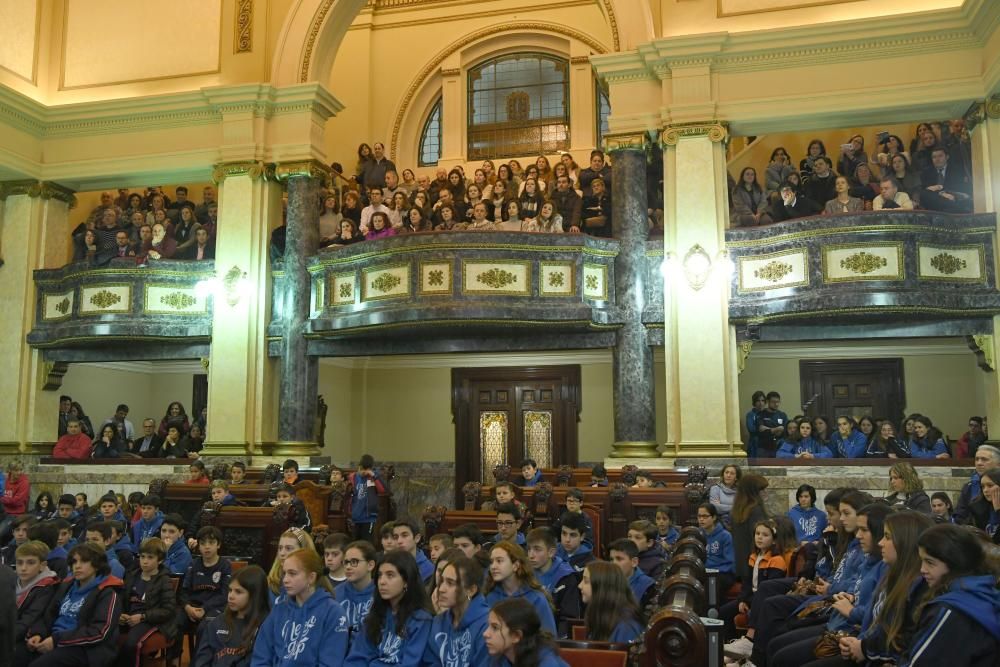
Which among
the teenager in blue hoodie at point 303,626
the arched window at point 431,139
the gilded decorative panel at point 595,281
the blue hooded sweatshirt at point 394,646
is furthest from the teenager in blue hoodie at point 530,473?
the arched window at point 431,139

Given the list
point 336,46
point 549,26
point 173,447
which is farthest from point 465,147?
point 173,447

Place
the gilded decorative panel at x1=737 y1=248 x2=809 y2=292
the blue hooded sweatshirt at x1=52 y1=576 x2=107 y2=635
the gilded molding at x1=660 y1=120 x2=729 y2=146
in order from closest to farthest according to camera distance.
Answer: the blue hooded sweatshirt at x1=52 y1=576 x2=107 y2=635 → the gilded decorative panel at x1=737 y1=248 x2=809 y2=292 → the gilded molding at x1=660 y1=120 x2=729 y2=146

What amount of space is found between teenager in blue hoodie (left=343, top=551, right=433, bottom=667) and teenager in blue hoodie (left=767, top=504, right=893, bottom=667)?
2163mm

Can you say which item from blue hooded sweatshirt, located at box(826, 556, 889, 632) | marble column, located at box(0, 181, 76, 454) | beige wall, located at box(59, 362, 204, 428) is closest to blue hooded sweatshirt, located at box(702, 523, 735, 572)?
blue hooded sweatshirt, located at box(826, 556, 889, 632)

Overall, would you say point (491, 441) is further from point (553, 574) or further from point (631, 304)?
point (553, 574)

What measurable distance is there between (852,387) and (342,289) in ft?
27.6

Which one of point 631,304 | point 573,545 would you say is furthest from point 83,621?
point 631,304

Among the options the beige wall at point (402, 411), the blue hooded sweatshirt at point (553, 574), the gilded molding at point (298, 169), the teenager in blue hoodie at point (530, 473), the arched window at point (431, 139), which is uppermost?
the arched window at point (431, 139)

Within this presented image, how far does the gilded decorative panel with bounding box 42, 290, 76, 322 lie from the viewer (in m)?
14.4

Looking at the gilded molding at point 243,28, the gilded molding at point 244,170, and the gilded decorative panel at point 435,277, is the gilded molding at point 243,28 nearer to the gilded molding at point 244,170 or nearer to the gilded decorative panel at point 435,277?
the gilded molding at point 244,170

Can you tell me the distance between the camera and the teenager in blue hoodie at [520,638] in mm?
3961

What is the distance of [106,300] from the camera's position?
14.2m

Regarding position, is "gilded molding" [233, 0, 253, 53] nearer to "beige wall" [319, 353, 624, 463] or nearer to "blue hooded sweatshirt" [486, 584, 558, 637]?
"beige wall" [319, 353, 624, 463]

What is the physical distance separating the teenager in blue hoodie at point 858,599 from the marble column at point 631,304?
667 centimetres
